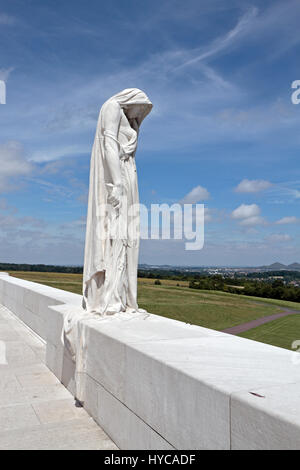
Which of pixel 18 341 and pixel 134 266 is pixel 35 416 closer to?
pixel 134 266

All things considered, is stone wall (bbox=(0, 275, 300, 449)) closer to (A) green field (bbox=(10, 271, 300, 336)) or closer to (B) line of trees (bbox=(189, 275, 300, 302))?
(A) green field (bbox=(10, 271, 300, 336))

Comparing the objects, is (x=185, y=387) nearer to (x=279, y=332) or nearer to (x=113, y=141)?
(x=113, y=141)

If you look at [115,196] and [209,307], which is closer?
[115,196]

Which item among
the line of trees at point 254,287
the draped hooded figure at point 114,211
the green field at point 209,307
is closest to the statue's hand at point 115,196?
the draped hooded figure at point 114,211

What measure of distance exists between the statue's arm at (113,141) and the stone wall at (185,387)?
5.88ft

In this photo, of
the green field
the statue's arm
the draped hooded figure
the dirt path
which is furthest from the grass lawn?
the statue's arm

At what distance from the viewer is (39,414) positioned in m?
4.32

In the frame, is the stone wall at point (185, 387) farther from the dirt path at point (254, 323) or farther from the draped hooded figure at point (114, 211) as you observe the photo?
the dirt path at point (254, 323)

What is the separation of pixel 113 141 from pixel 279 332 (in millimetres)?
3981

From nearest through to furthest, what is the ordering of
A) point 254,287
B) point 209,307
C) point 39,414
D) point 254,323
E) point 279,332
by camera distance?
point 39,414 → point 279,332 → point 254,323 → point 209,307 → point 254,287

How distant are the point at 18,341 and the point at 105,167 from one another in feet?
16.2

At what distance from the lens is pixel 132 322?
15.6 ft

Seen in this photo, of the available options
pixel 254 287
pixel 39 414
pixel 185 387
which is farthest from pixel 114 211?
pixel 254 287
